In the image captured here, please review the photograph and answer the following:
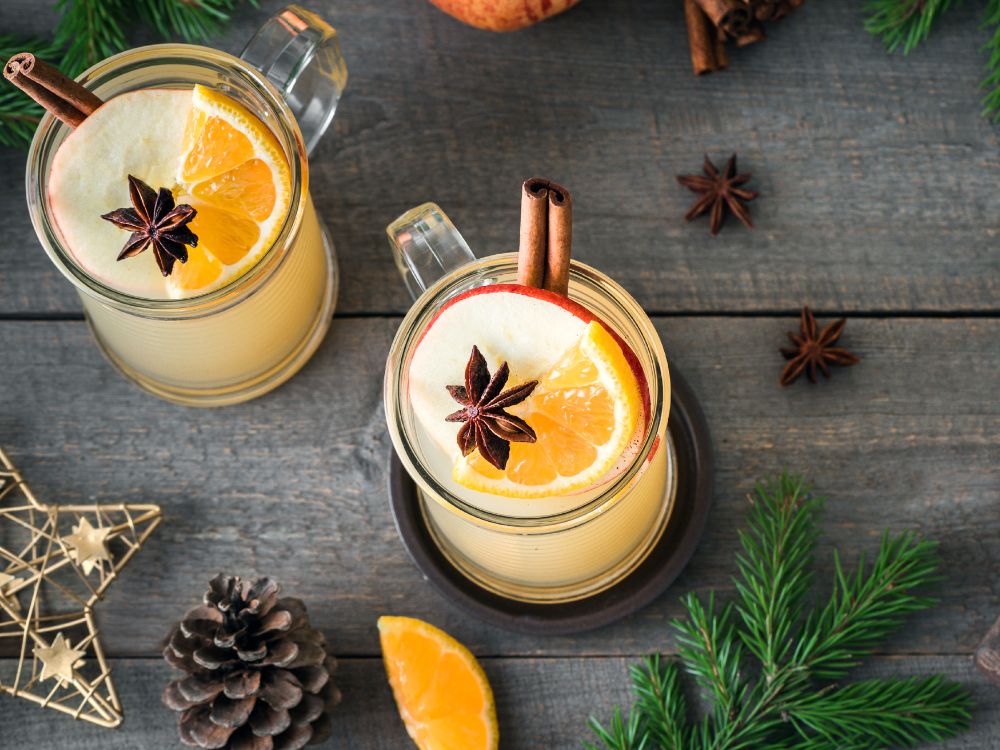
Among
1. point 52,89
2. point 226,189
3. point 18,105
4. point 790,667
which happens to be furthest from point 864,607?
point 18,105

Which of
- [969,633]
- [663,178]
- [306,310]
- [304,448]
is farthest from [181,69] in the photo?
[969,633]

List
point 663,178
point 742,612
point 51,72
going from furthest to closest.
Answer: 1. point 663,178
2. point 742,612
3. point 51,72

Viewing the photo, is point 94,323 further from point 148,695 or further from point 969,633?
point 969,633

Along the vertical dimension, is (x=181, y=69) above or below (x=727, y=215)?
above

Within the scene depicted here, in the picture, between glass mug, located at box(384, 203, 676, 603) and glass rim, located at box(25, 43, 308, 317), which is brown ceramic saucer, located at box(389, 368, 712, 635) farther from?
glass rim, located at box(25, 43, 308, 317)

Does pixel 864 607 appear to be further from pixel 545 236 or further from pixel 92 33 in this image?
pixel 92 33

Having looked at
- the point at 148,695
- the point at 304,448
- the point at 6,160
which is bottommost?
the point at 148,695
